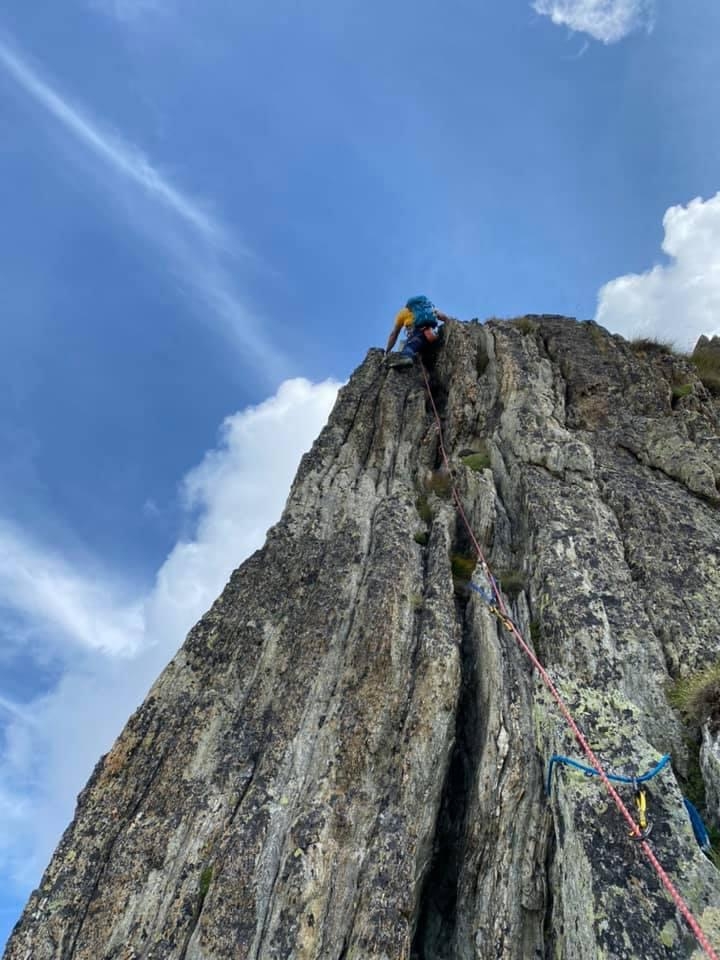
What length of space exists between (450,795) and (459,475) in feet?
31.5

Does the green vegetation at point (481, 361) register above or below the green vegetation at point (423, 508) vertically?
above

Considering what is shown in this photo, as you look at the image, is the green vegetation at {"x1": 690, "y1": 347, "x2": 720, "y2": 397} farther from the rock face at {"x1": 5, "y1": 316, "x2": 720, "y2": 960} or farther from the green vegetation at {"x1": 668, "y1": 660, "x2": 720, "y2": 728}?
the green vegetation at {"x1": 668, "y1": 660, "x2": 720, "y2": 728}

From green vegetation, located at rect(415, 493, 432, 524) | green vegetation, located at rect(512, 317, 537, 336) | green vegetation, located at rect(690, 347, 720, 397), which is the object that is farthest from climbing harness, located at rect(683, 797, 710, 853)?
green vegetation, located at rect(690, 347, 720, 397)

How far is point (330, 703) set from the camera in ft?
42.4

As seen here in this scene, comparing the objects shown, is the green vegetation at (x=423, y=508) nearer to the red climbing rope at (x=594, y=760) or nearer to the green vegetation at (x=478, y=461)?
the red climbing rope at (x=594, y=760)

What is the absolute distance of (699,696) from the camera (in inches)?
401

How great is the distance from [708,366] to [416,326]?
1277 cm

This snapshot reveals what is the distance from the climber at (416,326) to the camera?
26.7 m

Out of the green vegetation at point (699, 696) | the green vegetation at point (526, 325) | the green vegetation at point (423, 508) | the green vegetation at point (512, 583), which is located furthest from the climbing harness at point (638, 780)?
the green vegetation at point (526, 325)

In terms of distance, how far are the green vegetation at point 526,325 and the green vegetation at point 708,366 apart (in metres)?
6.87

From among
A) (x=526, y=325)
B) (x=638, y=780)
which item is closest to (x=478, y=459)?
(x=526, y=325)

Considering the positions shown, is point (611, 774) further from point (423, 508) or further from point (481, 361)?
point (481, 361)

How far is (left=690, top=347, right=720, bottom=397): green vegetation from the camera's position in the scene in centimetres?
2447

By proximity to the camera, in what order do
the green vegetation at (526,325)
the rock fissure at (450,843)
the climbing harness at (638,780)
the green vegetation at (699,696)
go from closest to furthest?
the climbing harness at (638,780) → the green vegetation at (699,696) → the rock fissure at (450,843) → the green vegetation at (526,325)
